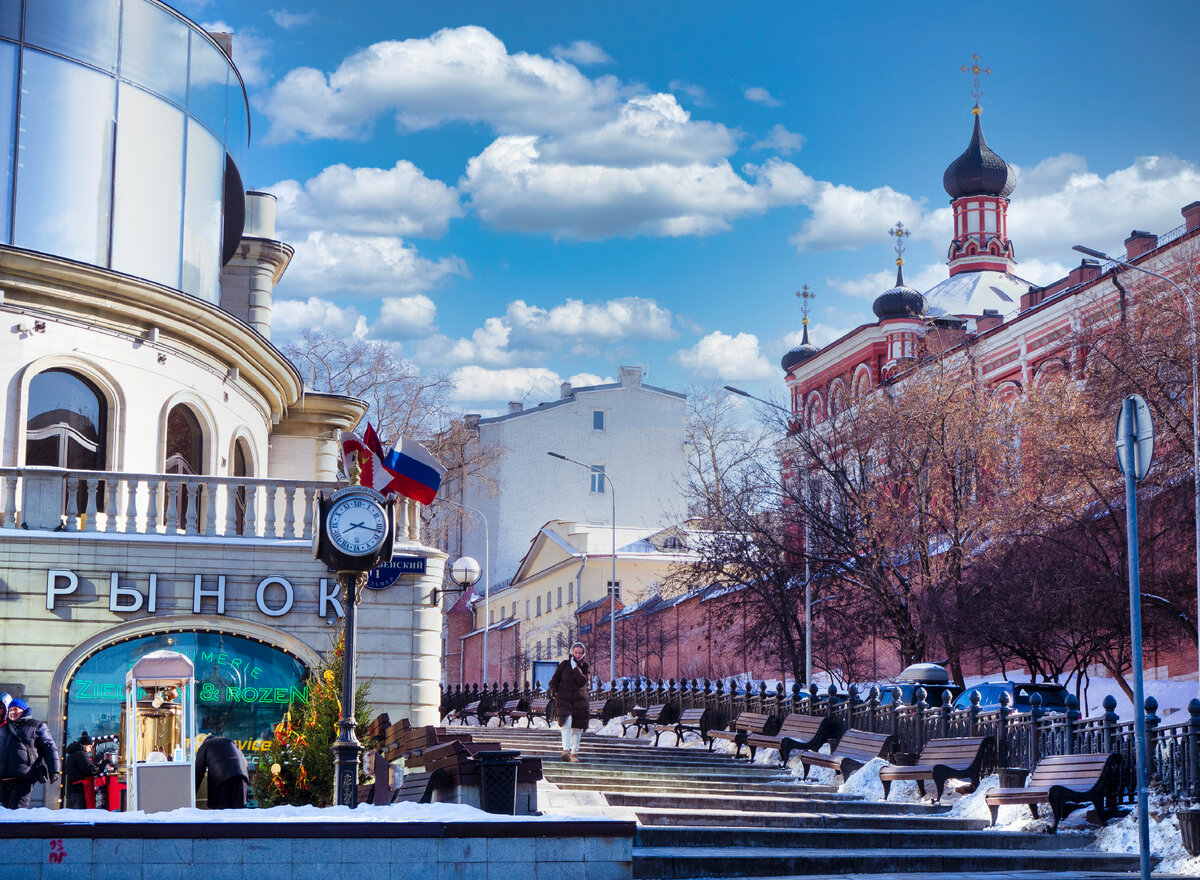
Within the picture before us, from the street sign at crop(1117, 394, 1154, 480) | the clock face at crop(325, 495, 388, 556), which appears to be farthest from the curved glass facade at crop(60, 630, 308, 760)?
the street sign at crop(1117, 394, 1154, 480)

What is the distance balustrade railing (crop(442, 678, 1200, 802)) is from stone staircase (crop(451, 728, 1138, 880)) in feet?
3.41

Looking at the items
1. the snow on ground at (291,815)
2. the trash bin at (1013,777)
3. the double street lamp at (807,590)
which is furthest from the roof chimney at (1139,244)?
the snow on ground at (291,815)

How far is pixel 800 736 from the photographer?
23.3 metres

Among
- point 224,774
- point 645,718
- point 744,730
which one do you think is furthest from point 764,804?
point 645,718

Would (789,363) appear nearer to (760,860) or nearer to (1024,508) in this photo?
(1024,508)

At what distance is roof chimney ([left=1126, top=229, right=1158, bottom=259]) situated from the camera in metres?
52.0

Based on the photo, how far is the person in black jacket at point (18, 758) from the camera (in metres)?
15.1

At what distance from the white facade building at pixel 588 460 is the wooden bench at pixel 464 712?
30.8 meters

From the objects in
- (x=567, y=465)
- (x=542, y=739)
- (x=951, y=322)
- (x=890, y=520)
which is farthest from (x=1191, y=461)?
(x=567, y=465)

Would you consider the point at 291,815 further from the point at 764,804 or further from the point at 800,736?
the point at 800,736

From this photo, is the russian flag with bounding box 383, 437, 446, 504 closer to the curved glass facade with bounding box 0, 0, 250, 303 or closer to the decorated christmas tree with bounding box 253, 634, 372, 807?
the decorated christmas tree with bounding box 253, 634, 372, 807

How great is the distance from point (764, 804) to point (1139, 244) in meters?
40.5

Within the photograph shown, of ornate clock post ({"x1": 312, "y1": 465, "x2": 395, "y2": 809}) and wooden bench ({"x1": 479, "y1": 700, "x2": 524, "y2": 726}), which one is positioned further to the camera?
wooden bench ({"x1": 479, "y1": 700, "x2": 524, "y2": 726})

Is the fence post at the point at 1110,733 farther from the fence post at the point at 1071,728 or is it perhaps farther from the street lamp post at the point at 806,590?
the street lamp post at the point at 806,590
